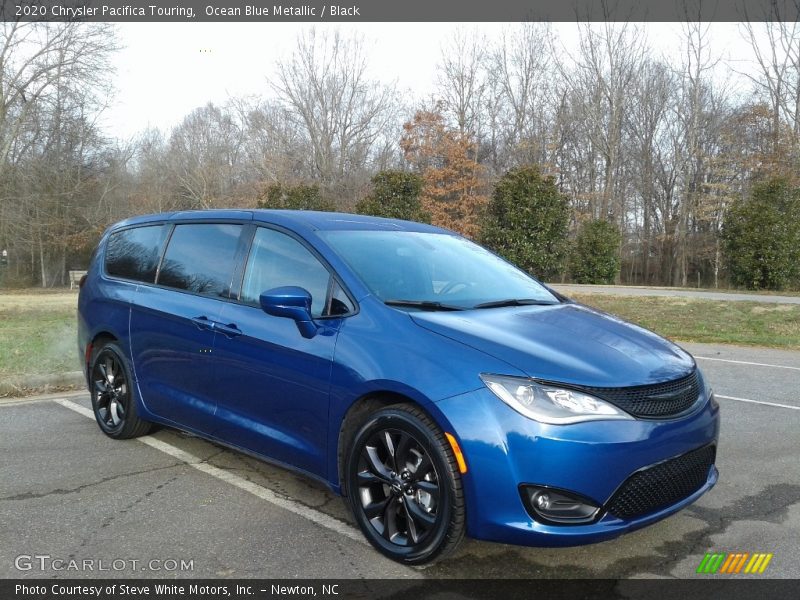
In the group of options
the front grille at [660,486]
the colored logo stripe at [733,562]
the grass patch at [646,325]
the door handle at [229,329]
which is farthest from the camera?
the grass patch at [646,325]

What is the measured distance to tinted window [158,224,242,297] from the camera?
4.28 meters

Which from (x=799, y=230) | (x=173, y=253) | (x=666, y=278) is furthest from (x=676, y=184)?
(x=173, y=253)

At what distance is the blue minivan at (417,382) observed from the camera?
283 cm

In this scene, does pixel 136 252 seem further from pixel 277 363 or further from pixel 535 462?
pixel 535 462

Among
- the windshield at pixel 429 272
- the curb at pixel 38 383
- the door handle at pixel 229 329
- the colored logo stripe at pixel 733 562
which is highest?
the windshield at pixel 429 272

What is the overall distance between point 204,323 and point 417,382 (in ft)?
5.65

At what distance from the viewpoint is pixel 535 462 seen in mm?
2777

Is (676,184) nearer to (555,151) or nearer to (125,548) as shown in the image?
(555,151)

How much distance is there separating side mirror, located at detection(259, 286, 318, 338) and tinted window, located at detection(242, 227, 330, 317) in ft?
0.40

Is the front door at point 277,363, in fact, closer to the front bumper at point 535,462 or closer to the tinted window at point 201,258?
the tinted window at point 201,258

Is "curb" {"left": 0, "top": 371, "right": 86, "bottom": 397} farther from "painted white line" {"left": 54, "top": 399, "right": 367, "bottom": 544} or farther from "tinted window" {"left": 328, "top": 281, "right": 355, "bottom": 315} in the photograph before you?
"tinted window" {"left": 328, "top": 281, "right": 355, "bottom": 315}

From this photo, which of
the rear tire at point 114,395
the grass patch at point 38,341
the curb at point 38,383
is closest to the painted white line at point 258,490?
the rear tire at point 114,395

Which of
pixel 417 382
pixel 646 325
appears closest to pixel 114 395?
pixel 417 382

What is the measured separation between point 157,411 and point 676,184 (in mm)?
43739
